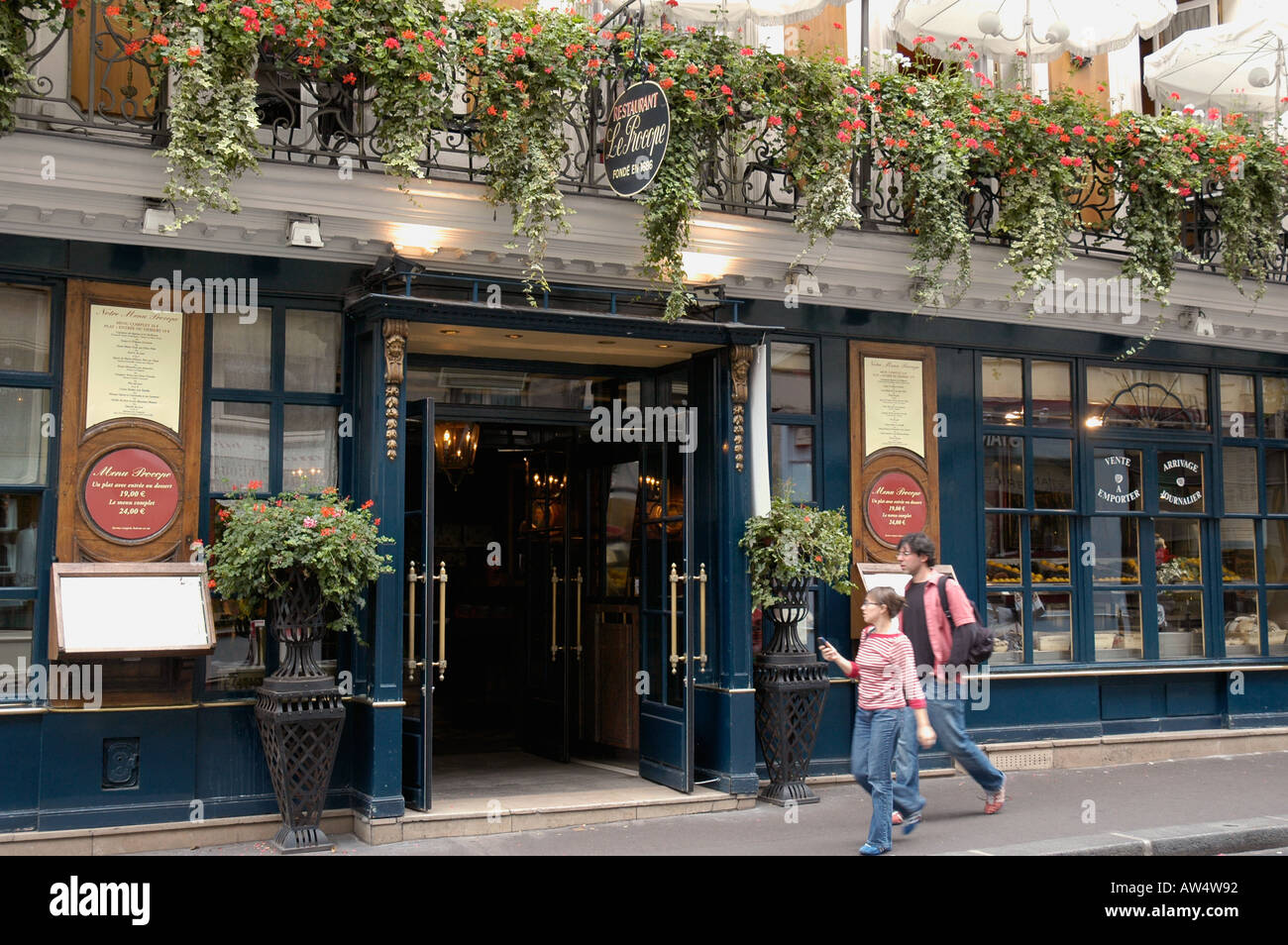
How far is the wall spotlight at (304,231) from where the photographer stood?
8.55 metres

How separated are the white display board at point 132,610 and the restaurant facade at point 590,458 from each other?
9cm

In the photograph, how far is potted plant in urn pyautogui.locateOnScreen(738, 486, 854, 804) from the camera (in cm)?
957

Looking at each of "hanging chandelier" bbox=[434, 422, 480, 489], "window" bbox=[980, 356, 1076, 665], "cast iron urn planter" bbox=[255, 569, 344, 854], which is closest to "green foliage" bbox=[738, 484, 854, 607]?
"window" bbox=[980, 356, 1076, 665]

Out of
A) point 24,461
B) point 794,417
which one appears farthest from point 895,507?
point 24,461

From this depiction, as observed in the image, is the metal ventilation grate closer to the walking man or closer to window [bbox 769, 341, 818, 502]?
the walking man

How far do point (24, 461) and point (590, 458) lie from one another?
462cm

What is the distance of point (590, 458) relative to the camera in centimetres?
1107

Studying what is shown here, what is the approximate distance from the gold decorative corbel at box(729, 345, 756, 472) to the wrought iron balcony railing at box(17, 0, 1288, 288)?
3.79ft

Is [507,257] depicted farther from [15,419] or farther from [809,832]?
[809,832]

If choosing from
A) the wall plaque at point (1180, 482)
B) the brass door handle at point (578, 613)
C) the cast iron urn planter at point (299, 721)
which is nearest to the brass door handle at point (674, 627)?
the brass door handle at point (578, 613)

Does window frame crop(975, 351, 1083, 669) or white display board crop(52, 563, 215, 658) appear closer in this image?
white display board crop(52, 563, 215, 658)

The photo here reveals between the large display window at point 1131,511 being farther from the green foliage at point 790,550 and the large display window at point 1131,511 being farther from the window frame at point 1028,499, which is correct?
the green foliage at point 790,550

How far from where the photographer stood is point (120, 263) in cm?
845
